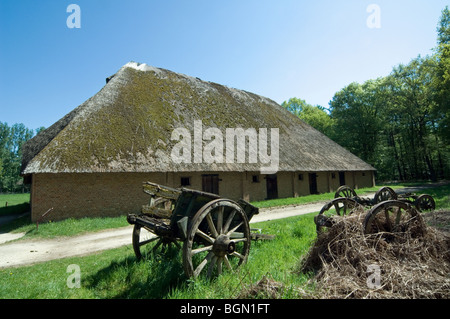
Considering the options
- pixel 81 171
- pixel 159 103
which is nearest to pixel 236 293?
pixel 81 171

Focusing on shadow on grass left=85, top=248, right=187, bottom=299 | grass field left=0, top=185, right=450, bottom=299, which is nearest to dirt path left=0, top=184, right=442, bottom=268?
grass field left=0, top=185, right=450, bottom=299

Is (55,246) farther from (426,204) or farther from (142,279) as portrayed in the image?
(426,204)

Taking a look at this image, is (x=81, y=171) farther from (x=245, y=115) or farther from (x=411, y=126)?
(x=411, y=126)

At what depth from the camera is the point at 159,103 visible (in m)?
15.8

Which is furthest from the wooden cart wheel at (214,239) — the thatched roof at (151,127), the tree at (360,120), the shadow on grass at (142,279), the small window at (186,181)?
the tree at (360,120)

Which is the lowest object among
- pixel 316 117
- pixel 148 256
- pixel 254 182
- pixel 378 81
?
pixel 148 256

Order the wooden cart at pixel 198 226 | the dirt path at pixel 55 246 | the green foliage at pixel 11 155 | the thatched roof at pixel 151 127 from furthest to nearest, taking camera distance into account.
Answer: the green foliage at pixel 11 155 → the thatched roof at pixel 151 127 → the dirt path at pixel 55 246 → the wooden cart at pixel 198 226

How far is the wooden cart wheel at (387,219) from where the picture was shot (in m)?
3.66

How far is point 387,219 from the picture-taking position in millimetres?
3830

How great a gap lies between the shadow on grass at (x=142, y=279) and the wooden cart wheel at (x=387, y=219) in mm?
2938

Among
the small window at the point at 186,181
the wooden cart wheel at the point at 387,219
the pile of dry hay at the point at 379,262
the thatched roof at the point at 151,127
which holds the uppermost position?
the thatched roof at the point at 151,127

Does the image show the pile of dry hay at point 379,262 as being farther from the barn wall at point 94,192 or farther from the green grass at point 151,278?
the barn wall at point 94,192
